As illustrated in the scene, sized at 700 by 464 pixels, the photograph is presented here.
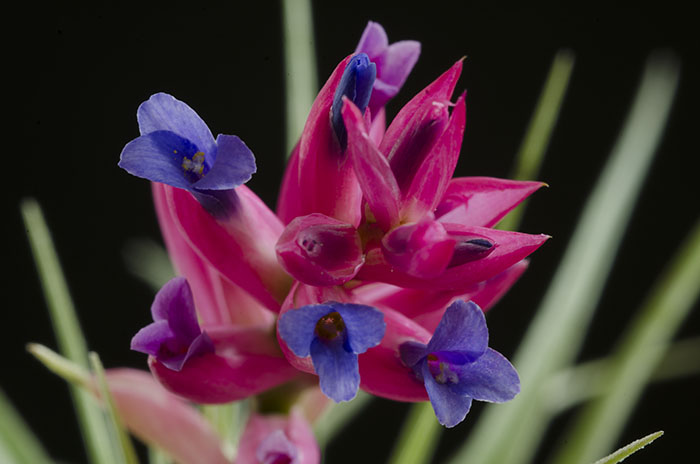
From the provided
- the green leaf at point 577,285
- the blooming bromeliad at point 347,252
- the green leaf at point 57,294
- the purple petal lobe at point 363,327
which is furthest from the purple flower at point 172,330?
the green leaf at point 577,285

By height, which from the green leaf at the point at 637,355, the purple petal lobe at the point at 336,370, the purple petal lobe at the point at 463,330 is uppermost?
the purple petal lobe at the point at 463,330

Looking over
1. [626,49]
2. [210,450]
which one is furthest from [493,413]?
[626,49]

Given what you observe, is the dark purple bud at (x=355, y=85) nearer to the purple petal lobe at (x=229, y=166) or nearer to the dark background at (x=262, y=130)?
the purple petal lobe at (x=229, y=166)

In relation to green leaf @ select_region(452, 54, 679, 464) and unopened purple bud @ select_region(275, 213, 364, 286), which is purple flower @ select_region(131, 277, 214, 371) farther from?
green leaf @ select_region(452, 54, 679, 464)

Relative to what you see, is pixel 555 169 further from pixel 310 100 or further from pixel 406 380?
pixel 406 380

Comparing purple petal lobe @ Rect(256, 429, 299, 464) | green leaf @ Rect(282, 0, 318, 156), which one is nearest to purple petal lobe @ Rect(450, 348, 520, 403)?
purple petal lobe @ Rect(256, 429, 299, 464)
